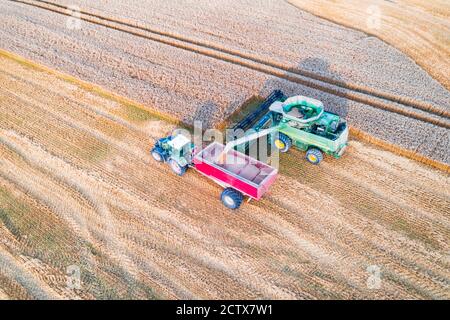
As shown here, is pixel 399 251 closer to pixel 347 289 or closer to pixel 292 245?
pixel 347 289

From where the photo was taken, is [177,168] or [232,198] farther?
[177,168]

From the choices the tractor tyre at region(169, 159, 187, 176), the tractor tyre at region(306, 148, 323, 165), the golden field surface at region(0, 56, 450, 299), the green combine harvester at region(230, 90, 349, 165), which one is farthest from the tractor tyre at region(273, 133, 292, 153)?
the tractor tyre at region(169, 159, 187, 176)

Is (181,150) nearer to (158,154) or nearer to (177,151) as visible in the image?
(177,151)

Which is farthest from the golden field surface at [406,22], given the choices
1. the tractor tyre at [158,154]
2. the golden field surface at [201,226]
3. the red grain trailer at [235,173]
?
the tractor tyre at [158,154]

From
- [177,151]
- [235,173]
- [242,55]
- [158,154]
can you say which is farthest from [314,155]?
[242,55]

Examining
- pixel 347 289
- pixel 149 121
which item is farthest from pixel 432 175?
pixel 149 121

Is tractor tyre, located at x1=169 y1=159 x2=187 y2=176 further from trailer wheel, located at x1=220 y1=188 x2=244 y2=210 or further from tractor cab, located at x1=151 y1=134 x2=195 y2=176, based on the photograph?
trailer wheel, located at x1=220 y1=188 x2=244 y2=210
